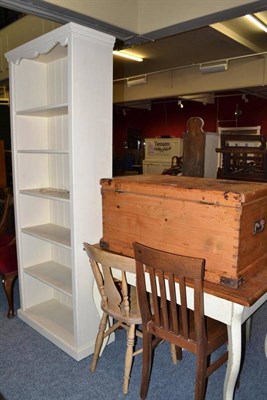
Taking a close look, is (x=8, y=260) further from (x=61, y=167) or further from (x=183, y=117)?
(x=183, y=117)

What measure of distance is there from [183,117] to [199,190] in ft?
27.6

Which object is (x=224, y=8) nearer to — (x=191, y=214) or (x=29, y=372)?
(x=191, y=214)

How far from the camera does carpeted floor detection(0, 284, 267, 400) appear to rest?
2010 mm

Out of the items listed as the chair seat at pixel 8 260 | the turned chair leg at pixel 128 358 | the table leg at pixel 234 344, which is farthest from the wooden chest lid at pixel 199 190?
the chair seat at pixel 8 260

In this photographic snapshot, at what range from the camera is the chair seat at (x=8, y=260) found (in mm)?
2972

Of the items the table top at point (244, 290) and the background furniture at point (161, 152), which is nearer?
the table top at point (244, 290)

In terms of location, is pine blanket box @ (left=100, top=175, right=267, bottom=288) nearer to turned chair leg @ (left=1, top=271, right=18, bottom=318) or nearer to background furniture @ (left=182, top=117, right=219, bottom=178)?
background furniture @ (left=182, top=117, right=219, bottom=178)

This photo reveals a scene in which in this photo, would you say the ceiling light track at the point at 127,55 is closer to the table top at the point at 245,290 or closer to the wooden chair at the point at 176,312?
the wooden chair at the point at 176,312

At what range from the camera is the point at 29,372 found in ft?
7.24

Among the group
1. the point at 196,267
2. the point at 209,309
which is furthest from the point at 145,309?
the point at 196,267

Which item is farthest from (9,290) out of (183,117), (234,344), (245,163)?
(183,117)

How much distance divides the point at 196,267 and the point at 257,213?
1.49 feet

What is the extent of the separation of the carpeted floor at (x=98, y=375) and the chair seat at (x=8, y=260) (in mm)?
599

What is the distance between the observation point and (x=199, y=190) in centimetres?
161
